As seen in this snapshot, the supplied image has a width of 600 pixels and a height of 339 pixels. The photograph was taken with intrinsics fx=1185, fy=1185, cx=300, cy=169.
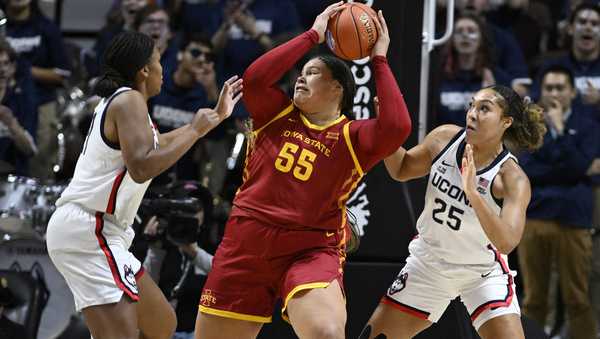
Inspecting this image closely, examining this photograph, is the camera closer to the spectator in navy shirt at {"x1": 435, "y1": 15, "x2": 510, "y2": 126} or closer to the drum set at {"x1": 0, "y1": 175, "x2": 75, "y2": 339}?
the drum set at {"x1": 0, "y1": 175, "x2": 75, "y2": 339}

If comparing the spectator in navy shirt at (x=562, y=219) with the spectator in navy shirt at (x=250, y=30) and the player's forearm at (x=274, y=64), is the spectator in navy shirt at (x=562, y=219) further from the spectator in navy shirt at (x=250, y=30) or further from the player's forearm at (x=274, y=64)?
the player's forearm at (x=274, y=64)

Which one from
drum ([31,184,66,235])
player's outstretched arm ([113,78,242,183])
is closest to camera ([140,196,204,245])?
Result: drum ([31,184,66,235])

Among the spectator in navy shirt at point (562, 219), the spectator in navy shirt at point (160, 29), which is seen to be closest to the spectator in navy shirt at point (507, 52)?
the spectator in navy shirt at point (562, 219)

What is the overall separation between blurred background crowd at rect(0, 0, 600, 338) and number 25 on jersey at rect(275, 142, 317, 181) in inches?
71.1

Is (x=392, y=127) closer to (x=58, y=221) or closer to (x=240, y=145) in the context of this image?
(x=58, y=221)

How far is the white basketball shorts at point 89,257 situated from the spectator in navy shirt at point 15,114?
3.62m

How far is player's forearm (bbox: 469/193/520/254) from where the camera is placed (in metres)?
5.37

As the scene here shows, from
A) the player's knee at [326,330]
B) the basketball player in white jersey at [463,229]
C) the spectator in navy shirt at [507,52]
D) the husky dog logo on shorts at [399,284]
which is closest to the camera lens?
the player's knee at [326,330]

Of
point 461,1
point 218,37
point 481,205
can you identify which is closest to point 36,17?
point 218,37

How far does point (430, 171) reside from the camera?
5957 mm

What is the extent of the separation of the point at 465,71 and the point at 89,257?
4532 millimetres

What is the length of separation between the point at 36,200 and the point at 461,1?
13.4 ft

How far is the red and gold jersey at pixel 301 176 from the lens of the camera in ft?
17.5

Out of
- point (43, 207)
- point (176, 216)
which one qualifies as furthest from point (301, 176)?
point (43, 207)
